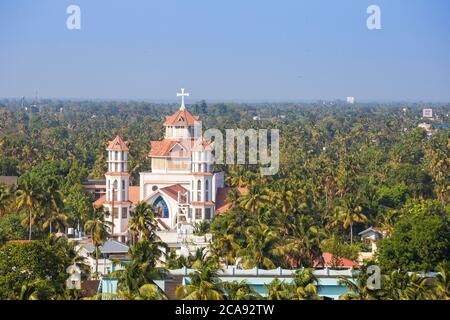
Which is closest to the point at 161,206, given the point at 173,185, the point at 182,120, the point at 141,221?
the point at 173,185

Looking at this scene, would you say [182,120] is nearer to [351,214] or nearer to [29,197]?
[351,214]

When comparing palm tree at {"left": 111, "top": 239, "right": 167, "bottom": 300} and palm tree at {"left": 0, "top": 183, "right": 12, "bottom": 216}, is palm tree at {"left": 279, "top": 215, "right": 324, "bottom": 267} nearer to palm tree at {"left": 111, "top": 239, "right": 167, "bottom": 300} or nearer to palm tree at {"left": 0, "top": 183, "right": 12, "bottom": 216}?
palm tree at {"left": 111, "top": 239, "right": 167, "bottom": 300}

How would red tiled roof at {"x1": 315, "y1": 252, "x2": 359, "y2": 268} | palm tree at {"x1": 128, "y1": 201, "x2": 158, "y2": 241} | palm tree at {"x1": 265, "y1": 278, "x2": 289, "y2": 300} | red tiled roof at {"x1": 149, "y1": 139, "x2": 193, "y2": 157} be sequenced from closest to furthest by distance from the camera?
palm tree at {"x1": 265, "y1": 278, "x2": 289, "y2": 300}, red tiled roof at {"x1": 315, "y1": 252, "x2": 359, "y2": 268}, palm tree at {"x1": 128, "y1": 201, "x2": 158, "y2": 241}, red tiled roof at {"x1": 149, "y1": 139, "x2": 193, "y2": 157}

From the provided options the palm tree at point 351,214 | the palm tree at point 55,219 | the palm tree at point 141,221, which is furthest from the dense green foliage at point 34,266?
the palm tree at point 351,214

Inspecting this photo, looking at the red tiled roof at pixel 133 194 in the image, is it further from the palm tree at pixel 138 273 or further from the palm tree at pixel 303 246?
the palm tree at pixel 138 273

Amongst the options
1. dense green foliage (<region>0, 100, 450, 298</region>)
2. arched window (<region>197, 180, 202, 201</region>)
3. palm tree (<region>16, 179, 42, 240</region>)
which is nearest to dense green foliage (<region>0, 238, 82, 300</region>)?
dense green foliage (<region>0, 100, 450, 298</region>)
